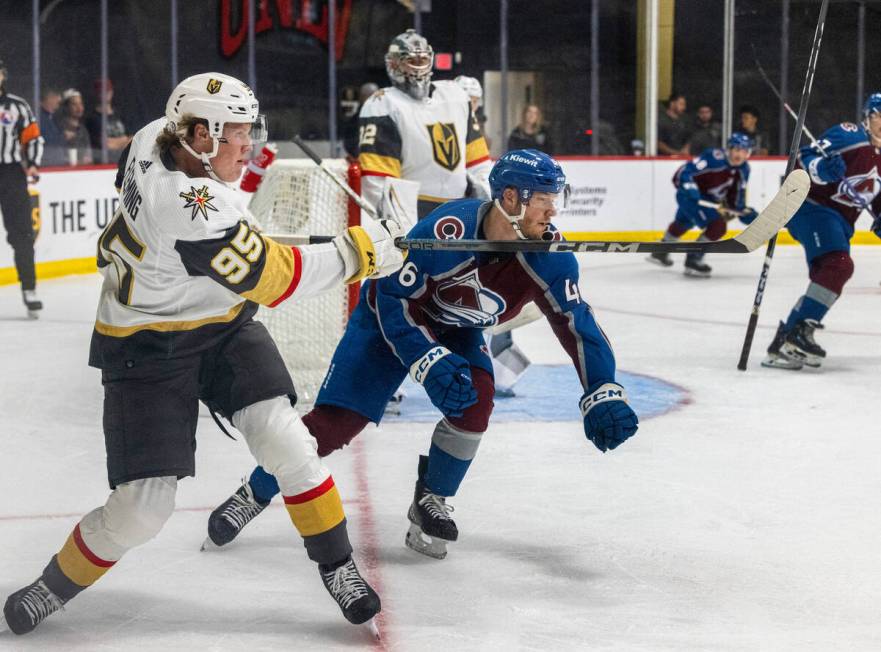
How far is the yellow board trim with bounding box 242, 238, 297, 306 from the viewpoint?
2.20 metres

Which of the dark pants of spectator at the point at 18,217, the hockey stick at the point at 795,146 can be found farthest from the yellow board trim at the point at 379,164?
the dark pants of spectator at the point at 18,217

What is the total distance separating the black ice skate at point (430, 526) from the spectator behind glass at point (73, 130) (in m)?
6.91

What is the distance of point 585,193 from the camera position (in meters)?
9.87

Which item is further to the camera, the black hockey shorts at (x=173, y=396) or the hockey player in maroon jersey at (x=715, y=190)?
the hockey player in maroon jersey at (x=715, y=190)

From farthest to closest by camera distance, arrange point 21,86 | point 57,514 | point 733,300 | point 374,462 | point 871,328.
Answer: point 21,86 < point 733,300 < point 871,328 < point 374,462 < point 57,514

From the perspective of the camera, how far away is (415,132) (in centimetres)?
453

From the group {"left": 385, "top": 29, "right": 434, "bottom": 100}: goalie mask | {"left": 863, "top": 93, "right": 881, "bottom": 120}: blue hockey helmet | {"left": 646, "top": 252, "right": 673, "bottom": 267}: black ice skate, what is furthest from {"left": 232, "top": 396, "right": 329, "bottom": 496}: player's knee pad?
{"left": 646, "top": 252, "right": 673, "bottom": 267}: black ice skate

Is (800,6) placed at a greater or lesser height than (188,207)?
greater

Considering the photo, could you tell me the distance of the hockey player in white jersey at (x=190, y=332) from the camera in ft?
7.23

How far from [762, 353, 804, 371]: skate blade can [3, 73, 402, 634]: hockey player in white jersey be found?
3025 millimetres

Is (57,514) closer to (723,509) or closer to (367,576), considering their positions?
(367,576)

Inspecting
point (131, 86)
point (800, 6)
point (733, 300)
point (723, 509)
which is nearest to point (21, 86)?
point (131, 86)

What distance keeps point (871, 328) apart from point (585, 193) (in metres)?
3.94

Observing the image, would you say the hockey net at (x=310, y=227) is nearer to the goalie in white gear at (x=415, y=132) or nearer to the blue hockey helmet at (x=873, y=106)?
the goalie in white gear at (x=415, y=132)
